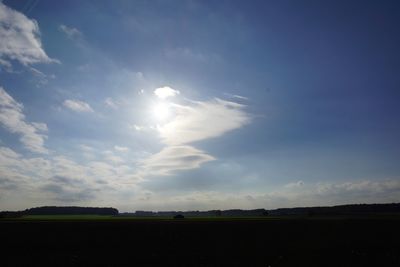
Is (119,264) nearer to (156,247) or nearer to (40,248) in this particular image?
(156,247)

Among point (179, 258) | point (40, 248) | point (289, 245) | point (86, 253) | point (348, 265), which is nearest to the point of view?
point (348, 265)

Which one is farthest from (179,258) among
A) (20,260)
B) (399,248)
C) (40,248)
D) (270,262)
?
(399,248)

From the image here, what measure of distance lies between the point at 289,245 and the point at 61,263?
16.9 meters

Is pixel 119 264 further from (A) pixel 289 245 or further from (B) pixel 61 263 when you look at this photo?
(A) pixel 289 245

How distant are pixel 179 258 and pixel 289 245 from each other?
1039cm

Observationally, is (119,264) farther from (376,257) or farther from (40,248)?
(376,257)

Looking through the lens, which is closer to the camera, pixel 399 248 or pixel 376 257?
pixel 376 257

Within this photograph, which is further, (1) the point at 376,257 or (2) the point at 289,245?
(2) the point at 289,245

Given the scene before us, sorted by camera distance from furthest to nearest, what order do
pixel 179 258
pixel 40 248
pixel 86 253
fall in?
pixel 40 248 → pixel 86 253 → pixel 179 258

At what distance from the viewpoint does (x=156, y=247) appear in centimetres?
2459

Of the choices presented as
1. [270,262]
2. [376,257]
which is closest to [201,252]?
[270,262]

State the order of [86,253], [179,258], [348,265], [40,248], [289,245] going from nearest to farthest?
[348,265]
[179,258]
[86,253]
[40,248]
[289,245]

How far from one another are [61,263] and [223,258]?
939 centimetres

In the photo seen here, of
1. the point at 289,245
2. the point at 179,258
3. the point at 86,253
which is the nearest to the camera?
the point at 179,258
